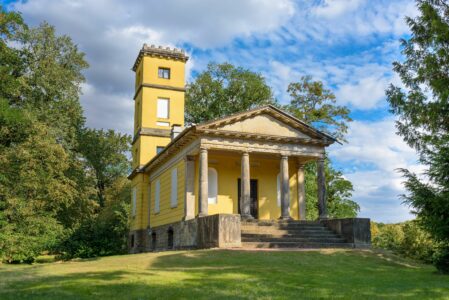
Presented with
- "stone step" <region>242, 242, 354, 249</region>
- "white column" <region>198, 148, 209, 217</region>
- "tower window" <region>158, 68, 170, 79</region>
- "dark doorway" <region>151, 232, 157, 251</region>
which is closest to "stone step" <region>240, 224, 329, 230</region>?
"stone step" <region>242, 242, 354, 249</region>

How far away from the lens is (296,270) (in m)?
12.0

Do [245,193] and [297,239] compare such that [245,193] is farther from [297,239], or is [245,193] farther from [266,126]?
[266,126]

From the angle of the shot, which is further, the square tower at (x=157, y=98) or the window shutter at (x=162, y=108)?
the window shutter at (x=162, y=108)

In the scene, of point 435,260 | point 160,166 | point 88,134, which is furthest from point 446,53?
point 88,134

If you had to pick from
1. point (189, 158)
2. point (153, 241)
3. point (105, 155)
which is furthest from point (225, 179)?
point (105, 155)

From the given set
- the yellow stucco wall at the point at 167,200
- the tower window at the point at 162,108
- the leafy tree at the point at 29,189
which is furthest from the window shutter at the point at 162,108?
the leafy tree at the point at 29,189

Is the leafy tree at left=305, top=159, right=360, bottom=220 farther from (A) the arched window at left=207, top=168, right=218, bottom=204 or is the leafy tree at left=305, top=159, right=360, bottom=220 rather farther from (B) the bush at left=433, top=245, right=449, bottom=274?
(B) the bush at left=433, top=245, right=449, bottom=274

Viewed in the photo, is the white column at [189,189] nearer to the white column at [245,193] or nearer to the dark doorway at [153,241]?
the white column at [245,193]

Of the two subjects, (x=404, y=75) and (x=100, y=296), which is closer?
(x=100, y=296)

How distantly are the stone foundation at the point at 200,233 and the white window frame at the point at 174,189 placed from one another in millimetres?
1164

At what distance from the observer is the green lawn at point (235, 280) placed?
8227mm

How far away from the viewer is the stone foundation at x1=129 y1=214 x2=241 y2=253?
54.7 feet

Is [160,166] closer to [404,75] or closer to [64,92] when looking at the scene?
[64,92]

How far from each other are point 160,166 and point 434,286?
20.8 metres
